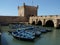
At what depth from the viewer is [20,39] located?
23.7m

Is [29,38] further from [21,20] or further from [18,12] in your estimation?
[18,12]

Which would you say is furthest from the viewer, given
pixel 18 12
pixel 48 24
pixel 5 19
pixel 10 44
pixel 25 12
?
pixel 18 12

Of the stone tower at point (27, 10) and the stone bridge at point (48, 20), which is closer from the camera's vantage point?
the stone bridge at point (48, 20)

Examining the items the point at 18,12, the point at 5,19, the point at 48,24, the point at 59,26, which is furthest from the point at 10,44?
the point at 18,12

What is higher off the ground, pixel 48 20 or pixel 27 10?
pixel 27 10

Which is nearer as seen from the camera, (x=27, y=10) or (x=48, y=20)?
(x=48, y=20)

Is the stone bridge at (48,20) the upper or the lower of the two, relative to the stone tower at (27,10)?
lower

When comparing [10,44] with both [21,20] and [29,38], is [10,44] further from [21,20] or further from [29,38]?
[21,20]

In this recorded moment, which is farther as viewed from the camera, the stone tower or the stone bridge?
the stone tower

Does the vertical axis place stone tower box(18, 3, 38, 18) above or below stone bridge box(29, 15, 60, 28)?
above

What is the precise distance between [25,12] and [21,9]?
3.50m

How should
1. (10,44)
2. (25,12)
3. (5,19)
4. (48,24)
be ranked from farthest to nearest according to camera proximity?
(25,12) < (5,19) < (48,24) < (10,44)

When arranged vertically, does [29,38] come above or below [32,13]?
below

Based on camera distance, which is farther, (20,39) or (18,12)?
(18,12)
